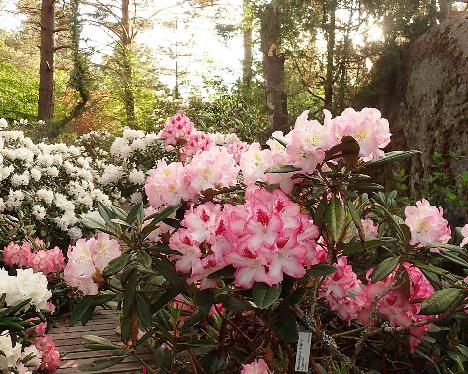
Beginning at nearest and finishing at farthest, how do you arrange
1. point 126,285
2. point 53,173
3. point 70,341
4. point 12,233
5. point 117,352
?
point 126,285
point 117,352
point 70,341
point 12,233
point 53,173

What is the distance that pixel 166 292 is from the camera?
5.35 ft

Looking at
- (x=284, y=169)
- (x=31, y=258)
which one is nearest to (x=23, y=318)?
(x=284, y=169)

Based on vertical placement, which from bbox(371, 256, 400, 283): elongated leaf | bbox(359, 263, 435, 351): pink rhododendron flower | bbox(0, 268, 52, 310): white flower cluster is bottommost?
bbox(359, 263, 435, 351): pink rhododendron flower

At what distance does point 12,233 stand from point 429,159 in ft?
9.79

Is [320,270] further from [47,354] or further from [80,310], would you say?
[47,354]

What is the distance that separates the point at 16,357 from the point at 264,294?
1362 millimetres

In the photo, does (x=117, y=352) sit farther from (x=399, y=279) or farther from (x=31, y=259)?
(x=31, y=259)

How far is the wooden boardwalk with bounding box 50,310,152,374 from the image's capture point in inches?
111

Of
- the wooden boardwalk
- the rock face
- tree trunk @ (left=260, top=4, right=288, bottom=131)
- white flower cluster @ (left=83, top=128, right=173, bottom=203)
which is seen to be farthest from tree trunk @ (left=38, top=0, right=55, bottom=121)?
the wooden boardwalk

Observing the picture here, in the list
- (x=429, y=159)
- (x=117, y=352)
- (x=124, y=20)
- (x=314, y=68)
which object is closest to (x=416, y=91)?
(x=429, y=159)

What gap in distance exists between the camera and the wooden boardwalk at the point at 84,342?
2.81m

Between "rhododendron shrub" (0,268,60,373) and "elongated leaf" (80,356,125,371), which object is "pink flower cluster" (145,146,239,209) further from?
"elongated leaf" (80,356,125,371)

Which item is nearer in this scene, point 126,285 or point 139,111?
A: point 126,285

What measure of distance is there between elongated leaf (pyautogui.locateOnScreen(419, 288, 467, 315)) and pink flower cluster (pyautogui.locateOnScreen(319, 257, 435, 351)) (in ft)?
0.70
